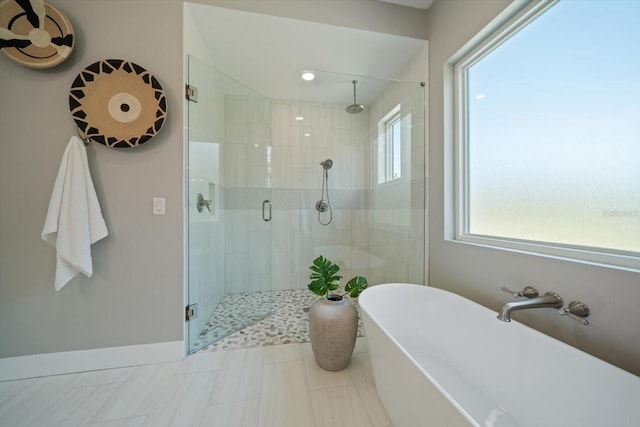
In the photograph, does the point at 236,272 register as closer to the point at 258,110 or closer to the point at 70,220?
the point at 70,220

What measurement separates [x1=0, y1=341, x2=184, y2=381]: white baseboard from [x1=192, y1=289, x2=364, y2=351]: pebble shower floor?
0.21m

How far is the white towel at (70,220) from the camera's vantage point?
145cm

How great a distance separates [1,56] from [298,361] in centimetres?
281

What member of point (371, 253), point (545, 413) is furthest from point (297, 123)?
point (545, 413)

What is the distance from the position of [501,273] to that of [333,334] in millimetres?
1102

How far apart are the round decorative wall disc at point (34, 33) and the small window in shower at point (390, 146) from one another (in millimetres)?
2471

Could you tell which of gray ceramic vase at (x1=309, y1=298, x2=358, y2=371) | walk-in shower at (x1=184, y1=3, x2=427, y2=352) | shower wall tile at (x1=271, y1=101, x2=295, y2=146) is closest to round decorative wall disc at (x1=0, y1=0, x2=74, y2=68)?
walk-in shower at (x1=184, y1=3, x2=427, y2=352)

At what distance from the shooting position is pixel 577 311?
1030 millimetres

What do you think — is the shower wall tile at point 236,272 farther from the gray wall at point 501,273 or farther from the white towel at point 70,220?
the gray wall at point 501,273

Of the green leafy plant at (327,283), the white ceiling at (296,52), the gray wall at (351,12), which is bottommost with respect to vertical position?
the green leafy plant at (327,283)

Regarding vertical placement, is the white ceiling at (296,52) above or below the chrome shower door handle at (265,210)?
above

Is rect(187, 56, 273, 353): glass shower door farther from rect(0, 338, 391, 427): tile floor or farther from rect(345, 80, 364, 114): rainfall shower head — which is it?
rect(345, 80, 364, 114): rainfall shower head

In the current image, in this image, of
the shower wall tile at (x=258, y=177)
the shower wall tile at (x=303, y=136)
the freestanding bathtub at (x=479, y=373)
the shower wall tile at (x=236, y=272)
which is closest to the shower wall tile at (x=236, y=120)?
the shower wall tile at (x=258, y=177)

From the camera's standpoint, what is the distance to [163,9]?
167 centimetres
